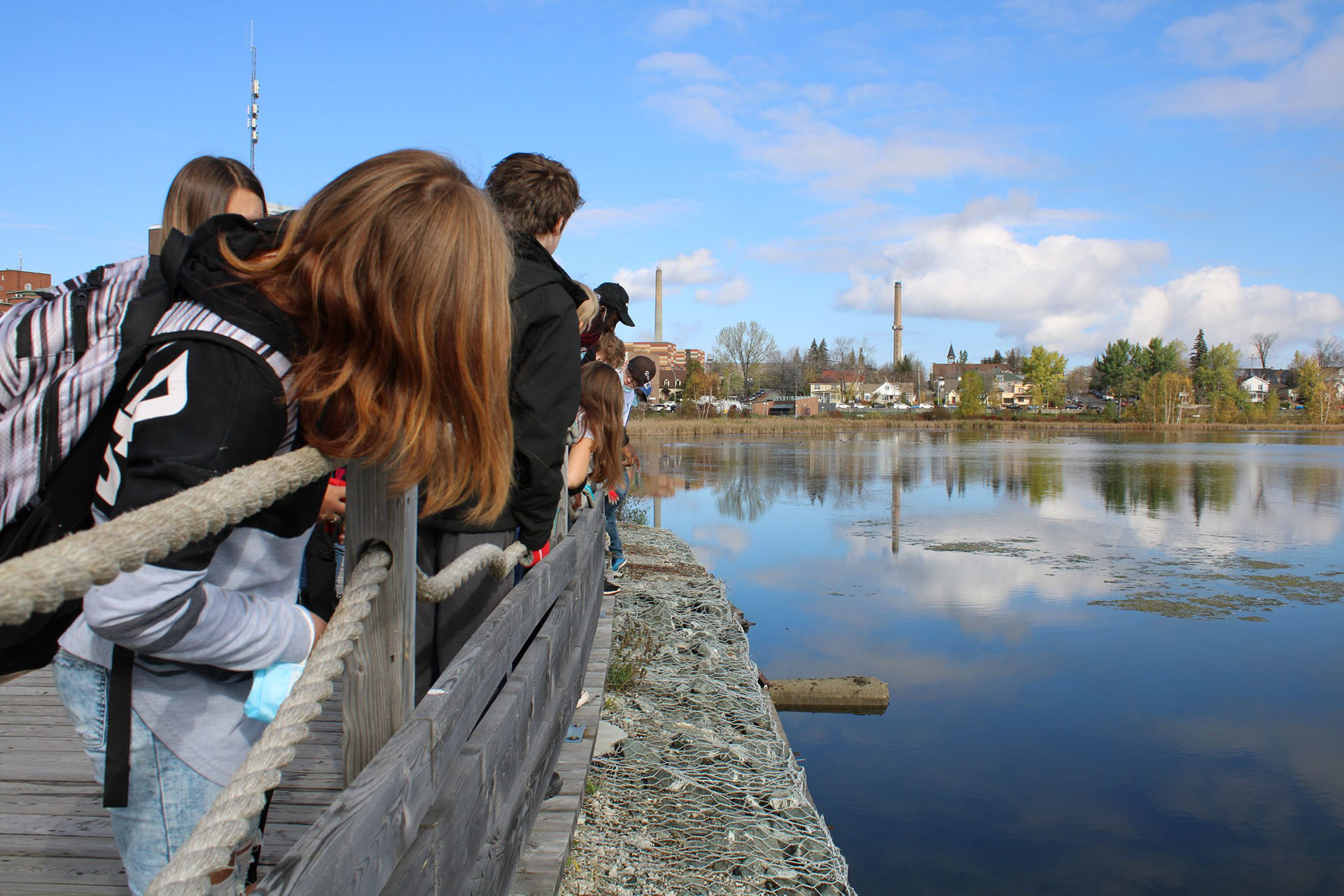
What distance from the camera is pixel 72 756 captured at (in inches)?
119

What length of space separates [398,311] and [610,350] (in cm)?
407

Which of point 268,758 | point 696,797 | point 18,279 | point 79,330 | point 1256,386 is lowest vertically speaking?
point 696,797

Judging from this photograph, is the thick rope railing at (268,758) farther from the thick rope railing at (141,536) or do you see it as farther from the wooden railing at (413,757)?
the thick rope railing at (141,536)

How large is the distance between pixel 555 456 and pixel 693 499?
20614 mm

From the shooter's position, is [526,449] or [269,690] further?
[526,449]

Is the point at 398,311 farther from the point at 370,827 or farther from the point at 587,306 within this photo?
the point at 587,306

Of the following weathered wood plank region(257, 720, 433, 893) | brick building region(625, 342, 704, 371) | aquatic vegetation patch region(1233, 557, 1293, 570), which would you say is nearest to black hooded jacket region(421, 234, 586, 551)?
weathered wood plank region(257, 720, 433, 893)

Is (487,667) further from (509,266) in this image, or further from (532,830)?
(532,830)

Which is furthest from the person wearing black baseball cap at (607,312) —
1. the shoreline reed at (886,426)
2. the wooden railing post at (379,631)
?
the shoreline reed at (886,426)

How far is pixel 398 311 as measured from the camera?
1.24 meters

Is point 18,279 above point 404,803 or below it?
above

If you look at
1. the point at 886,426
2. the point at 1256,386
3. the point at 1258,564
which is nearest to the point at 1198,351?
the point at 1256,386

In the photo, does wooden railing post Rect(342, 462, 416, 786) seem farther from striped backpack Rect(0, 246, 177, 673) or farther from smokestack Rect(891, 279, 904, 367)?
smokestack Rect(891, 279, 904, 367)

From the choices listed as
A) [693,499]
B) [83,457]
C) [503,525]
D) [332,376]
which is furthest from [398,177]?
[693,499]
